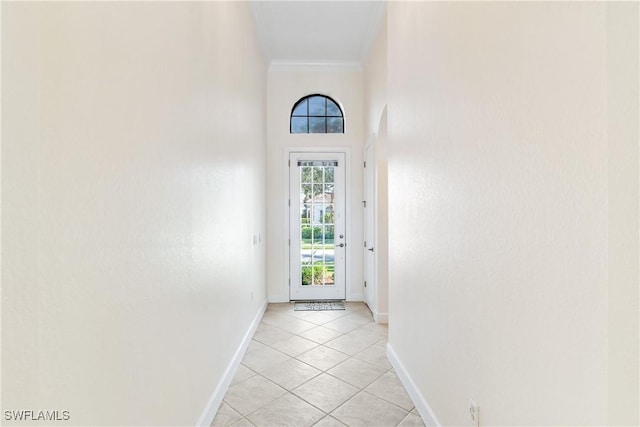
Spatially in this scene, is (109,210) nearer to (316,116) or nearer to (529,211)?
(529,211)

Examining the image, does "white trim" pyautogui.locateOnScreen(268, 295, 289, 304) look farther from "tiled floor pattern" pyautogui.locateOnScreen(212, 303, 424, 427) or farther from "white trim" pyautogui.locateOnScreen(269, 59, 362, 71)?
"white trim" pyautogui.locateOnScreen(269, 59, 362, 71)

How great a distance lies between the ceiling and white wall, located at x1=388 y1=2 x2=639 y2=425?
73.3 inches

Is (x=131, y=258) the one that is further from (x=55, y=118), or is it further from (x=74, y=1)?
(x=74, y=1)

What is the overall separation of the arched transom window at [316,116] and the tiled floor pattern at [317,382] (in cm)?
265

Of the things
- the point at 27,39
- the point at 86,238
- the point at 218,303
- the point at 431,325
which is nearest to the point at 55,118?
the point at 27,39

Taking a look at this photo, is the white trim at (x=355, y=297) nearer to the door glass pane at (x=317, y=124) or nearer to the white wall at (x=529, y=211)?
the door glass pane at (x=317, y=124)

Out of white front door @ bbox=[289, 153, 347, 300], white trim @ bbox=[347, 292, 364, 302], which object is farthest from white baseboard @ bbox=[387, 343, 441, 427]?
white front door @ bbox=[289, 153, 347, 300]

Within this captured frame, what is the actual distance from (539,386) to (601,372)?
0.89 feet

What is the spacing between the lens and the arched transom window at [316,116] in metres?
4.94

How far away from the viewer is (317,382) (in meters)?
2.56

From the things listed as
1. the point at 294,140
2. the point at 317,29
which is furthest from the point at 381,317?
the point at 317,29

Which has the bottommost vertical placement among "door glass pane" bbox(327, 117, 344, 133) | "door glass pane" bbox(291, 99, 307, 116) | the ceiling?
"door glass pane" bbox(327, 117, 344, 133)

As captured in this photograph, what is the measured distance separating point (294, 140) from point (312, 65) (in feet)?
3.46

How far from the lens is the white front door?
4.89m
